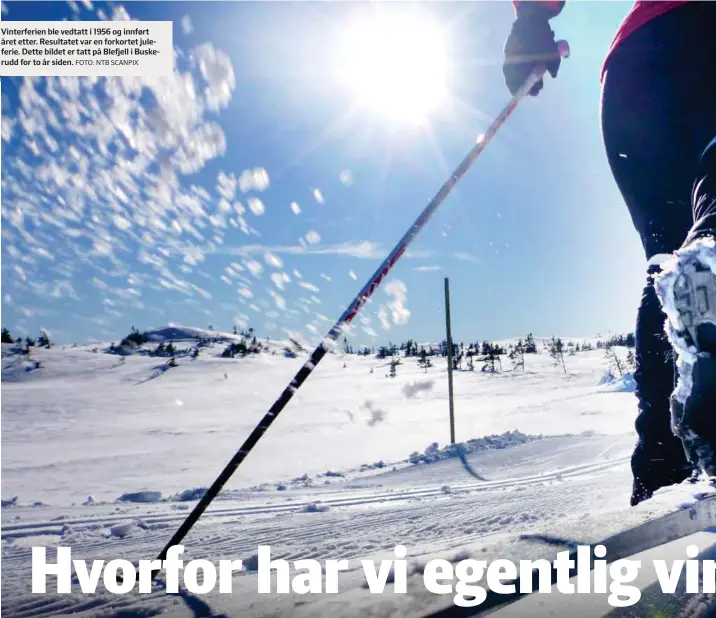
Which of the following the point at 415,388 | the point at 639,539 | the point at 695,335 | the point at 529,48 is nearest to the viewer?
the point at 695,335

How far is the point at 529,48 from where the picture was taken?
6.76ft

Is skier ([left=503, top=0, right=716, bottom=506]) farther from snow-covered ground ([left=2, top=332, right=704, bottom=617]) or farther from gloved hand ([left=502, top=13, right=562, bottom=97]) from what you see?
snow-covered ground ([left=2, top=332, right=704, bottom=617])

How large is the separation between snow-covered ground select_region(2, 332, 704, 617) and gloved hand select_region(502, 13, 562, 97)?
174 cm

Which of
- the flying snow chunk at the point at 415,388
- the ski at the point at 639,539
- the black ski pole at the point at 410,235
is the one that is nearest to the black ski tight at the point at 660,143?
the ski at the point at 639,539

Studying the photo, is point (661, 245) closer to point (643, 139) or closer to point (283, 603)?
point (643, 139)

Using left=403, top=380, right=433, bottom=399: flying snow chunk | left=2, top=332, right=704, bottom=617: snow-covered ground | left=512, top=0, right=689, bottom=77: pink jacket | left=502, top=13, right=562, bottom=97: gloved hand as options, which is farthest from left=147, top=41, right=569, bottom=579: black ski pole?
left=403, top=380, right=433, bottom=399: flying snow chunk

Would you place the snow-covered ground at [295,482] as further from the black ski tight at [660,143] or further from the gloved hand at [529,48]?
the gloved hand at [529,48]

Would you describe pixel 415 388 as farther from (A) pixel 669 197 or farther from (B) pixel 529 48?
(A) pixel 669 197

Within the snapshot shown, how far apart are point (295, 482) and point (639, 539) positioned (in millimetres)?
4110

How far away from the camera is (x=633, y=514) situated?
123 cm

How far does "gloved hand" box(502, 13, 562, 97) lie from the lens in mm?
2014

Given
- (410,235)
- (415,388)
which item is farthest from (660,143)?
(415,388)

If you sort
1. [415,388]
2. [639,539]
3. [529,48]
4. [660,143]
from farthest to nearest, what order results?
[415,388] < [529,48] < [660,143] < [639,539]

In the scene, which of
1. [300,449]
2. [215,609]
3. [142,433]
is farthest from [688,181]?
[142,433]
